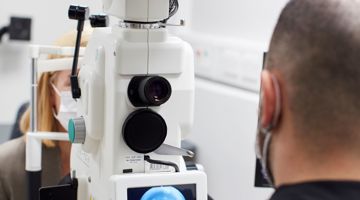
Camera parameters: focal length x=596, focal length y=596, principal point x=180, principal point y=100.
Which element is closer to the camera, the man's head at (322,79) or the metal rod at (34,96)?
the man's head at (322,79)

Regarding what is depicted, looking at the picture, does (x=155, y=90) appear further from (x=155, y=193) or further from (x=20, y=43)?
(x=20, y=43)

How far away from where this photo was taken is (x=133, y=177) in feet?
4.08

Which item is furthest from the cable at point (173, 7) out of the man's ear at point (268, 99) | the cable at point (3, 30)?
the cable at point (3, 30)

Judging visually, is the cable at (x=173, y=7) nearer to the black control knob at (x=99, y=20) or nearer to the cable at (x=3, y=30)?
the black control knob at (x=99, y=20)

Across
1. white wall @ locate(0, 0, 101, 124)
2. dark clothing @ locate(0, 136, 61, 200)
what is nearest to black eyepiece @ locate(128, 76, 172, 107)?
dark clothing @ locate(0, 136, 61, 200)

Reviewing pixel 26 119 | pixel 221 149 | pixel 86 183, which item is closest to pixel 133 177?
pixel 86 183

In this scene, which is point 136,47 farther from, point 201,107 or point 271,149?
point 201,107

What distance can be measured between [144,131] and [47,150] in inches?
35.1

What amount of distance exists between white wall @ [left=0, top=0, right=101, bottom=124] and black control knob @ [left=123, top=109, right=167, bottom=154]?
1899mm

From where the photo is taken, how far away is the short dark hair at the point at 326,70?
0.85 m

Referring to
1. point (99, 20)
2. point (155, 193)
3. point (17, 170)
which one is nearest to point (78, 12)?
point (99, 20)

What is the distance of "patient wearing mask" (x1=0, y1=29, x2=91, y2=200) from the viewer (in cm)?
192

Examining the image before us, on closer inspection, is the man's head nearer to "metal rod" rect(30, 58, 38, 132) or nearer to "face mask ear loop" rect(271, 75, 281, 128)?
"face mask ear loop" rect(271, 75, 281, 128)

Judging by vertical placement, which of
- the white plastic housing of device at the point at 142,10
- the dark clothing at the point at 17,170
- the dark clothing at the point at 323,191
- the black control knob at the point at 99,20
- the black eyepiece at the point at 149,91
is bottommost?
the dark clothing at the point at 17,170
